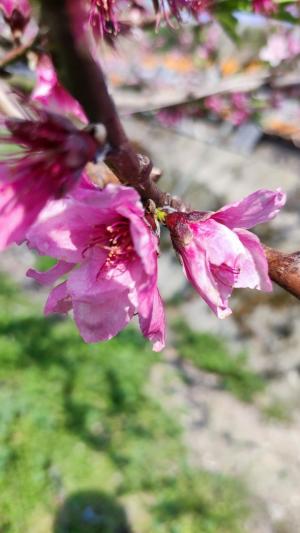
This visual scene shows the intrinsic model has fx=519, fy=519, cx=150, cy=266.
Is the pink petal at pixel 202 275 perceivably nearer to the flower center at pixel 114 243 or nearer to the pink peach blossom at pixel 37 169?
the flower center at pixel 114 243

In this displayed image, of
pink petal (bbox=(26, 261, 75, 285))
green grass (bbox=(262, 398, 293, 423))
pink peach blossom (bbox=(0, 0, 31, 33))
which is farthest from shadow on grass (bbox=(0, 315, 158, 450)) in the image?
pink petal (bbox=(26, 261, 75, 285))

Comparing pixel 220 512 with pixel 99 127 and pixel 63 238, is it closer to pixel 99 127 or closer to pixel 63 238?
pixel 63 238

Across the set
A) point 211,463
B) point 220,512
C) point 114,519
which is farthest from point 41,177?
point 211,463

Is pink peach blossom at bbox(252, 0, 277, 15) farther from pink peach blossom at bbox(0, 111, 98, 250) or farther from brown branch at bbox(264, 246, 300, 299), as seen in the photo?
pink peach blossom at bbox(0, 111, 98, 250)

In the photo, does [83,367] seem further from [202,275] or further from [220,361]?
[202,275]

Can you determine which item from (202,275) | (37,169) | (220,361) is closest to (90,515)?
(220,361)

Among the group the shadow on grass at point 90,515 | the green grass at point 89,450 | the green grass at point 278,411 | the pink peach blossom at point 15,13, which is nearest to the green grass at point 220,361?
the green grass at point 278,411

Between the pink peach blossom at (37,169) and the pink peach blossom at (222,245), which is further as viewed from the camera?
the pink peach blossom at (222,245)
